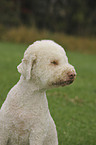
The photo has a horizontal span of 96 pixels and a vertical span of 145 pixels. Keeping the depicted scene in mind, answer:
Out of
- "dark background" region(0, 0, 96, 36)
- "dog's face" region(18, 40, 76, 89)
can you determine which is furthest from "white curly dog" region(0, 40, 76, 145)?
"dark background" region(0, 0, 96, 36)

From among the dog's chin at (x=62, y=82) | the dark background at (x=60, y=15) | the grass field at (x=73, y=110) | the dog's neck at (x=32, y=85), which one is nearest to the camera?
the dog's chin at (x=62, y=82)

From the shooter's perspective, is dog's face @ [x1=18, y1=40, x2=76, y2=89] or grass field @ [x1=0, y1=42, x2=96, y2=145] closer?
dog's face @ [x1=18, y1=40, x2=76, y2=89]

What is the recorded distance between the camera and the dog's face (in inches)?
104

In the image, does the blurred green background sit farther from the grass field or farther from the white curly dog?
the white curly dog

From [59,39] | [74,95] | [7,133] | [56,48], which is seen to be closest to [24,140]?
[7,133]

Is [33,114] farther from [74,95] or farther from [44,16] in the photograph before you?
[44,16]

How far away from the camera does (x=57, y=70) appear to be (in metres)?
2.65

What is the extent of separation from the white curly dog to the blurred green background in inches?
55.7

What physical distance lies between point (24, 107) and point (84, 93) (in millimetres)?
5643

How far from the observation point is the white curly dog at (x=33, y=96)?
2686 millimetres

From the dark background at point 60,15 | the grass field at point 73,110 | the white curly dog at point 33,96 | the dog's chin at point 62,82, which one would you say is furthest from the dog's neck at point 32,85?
the dark background at point 60,15

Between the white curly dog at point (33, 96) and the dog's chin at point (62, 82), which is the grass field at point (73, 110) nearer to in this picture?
the white curly dog at point (33, 96)

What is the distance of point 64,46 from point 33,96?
21.6 metres

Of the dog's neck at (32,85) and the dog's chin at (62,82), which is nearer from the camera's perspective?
the dog's chin at (62,82)
